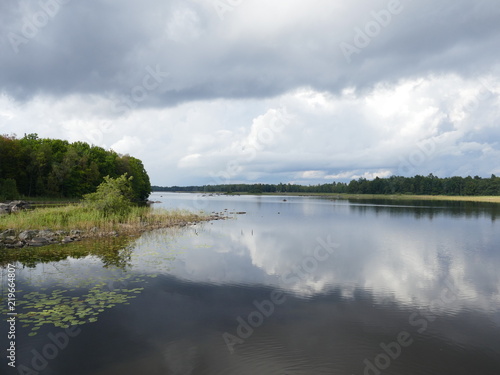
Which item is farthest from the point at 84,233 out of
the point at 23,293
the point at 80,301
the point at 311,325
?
the point at 311,325

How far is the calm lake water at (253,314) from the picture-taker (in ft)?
28.9

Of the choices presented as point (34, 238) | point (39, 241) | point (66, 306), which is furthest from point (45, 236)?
point (66, 306)

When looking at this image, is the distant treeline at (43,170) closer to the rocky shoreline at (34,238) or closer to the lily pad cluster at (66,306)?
the rocky shoreline at (34,238)

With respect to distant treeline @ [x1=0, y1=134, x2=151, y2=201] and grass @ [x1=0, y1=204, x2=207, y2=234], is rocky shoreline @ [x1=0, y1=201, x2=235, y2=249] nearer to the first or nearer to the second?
grass @ [x1=0, y1=204, x2=207, y2=234]

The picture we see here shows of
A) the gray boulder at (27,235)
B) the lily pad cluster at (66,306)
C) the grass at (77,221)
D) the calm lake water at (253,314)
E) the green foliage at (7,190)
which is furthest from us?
the green foliage at (7,190)

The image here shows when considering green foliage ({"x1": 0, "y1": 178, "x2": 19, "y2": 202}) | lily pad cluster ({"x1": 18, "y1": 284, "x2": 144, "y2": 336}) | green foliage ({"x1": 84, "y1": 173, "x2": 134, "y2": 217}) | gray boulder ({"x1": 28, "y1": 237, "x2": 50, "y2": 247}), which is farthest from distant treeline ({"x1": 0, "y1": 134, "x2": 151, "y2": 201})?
lily pad cluster ({"x1": 18, "y1": 284, "x2": 144, "y2": 336})

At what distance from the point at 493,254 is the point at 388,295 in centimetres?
1743

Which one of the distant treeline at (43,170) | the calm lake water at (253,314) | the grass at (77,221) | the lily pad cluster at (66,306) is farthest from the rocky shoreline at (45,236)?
the distant treeline at (43,170)

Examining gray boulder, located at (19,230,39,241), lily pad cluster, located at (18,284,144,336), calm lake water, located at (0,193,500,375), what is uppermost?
gray boulder, located at (19,230,39,241)

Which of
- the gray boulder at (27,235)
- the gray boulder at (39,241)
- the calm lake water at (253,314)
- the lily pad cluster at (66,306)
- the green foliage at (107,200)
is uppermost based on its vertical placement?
the green foliage at (107,200)

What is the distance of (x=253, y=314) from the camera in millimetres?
12234

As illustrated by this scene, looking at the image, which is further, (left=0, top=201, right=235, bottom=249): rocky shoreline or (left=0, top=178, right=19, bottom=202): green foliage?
(left=0, top=178, right=19, bottom=202): green foliage

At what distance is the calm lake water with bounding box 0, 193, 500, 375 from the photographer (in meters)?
8.82

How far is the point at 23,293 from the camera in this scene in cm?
1375
